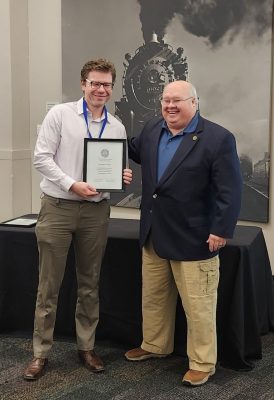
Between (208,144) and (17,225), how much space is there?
Result: 4.34 feet

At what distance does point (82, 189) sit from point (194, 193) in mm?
519

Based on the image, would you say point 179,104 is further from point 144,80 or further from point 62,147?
point 144,80

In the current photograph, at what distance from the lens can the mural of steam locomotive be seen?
4.27m

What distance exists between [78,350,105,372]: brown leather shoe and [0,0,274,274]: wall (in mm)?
2152

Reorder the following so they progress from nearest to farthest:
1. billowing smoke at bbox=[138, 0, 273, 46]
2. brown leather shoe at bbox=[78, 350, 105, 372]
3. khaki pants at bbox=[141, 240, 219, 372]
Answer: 1. khaki pants at bbox=[141, 240, 219, 372]
2. brown leather shoe at bbox=[78, 350, 105, 372]
3. billowing smoke at bbox=[138, 0, 273, 46]

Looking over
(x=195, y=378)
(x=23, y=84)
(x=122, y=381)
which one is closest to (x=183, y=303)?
(x=195, y=378)

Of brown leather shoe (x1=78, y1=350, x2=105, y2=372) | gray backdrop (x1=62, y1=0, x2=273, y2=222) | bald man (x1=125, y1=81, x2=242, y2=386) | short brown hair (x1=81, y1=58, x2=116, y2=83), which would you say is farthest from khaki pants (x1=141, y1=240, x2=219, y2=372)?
gray backdrop (x1=62, y1=0, x2=273, y2=222)

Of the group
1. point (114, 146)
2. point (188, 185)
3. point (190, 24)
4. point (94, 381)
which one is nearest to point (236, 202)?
point (188, 185)

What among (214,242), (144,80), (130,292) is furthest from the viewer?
(144,80)

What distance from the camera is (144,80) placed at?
174 inches

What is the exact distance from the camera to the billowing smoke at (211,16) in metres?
3.83

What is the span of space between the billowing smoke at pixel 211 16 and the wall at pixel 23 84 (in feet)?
3.50

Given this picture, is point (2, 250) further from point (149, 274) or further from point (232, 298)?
point (232, 298)

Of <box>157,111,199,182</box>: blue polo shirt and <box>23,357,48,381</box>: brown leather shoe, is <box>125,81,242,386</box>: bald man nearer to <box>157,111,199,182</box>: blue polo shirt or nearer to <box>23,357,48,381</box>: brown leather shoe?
<box>157,111,199,182</box>: blue polo shirt
